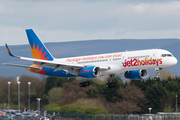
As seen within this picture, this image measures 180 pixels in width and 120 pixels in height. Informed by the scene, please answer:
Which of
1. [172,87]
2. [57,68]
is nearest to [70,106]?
[57,68]

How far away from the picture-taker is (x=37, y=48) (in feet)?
219

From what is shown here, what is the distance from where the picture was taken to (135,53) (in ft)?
176

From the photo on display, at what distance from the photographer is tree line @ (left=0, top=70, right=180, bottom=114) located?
7919 centimetres

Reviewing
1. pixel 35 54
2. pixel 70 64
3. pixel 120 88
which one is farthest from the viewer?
pixel 120 88

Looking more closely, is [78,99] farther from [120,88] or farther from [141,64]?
[141,64]

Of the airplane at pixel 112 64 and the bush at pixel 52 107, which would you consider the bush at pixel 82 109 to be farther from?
the airplane at pixel 112 64

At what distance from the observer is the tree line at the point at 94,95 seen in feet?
260

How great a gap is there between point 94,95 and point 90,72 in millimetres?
38379

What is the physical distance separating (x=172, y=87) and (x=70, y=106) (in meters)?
39.1

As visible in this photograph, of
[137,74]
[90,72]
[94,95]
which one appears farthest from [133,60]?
[94,95]

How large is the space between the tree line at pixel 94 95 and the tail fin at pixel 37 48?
14.1 meters

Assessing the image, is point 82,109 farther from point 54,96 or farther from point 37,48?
point 37,48

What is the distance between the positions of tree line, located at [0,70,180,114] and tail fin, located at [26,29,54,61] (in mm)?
14109

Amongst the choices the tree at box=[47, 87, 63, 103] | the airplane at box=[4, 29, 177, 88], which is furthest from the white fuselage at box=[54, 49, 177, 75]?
the tree at box=[47, 87, 63, 103]
